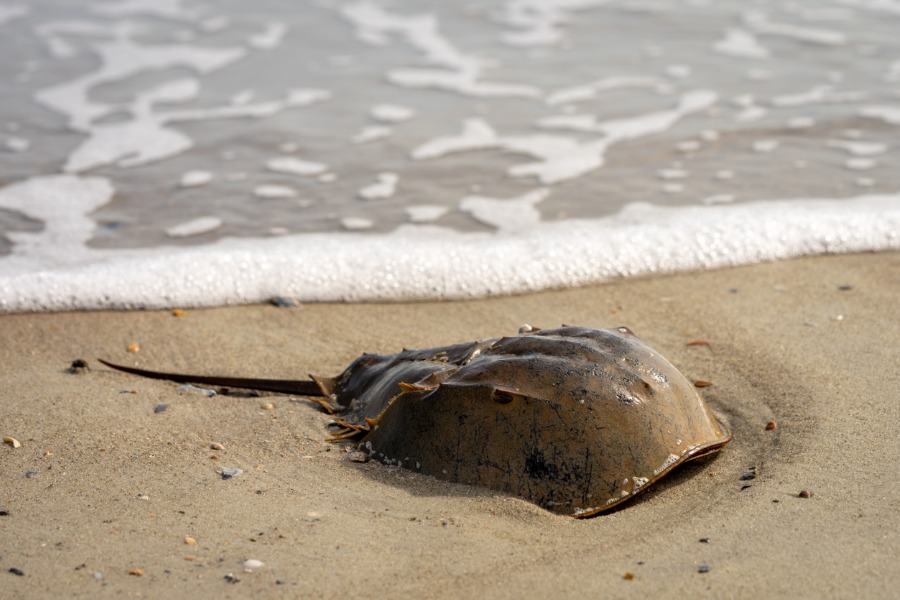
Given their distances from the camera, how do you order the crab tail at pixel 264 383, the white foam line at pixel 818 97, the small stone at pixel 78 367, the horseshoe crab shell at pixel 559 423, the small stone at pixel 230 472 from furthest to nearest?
the white foam line at pixel 818 97 → the small stone at pixel 78 367 → the crab tail at pixel 264 383 → the small stone at pixel 230 472 → the horseshoe crab shell at pixel 559 423

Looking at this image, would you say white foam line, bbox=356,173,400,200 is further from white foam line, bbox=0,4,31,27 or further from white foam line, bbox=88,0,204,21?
white foam line, bbox=0,4,31,27

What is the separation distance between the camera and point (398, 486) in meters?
2.59

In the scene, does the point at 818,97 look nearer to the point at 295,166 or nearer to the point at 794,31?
the point at 794,31

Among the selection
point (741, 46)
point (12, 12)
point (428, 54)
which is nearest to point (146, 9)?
point (12, 12)

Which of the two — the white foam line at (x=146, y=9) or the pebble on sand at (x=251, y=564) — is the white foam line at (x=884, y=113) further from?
the white foam line at (x=146, y=9)

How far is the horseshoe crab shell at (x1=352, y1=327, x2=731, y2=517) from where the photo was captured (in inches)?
94.9

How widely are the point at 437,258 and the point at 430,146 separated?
1.69 m

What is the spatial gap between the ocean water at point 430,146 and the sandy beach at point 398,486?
57 cm

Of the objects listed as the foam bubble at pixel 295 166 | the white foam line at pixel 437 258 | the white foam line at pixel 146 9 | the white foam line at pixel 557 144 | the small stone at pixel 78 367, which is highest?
the white foam line at pixel 146 9

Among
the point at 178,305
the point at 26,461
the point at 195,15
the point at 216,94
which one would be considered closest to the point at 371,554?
the point at 26,461

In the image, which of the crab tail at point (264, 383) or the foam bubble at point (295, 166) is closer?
the crab tail at point (264, 383)

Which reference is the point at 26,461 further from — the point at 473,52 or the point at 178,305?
the point at 473,52

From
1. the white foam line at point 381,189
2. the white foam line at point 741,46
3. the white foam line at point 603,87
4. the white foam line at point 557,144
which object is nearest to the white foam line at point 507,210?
the white foam line at point 557,144

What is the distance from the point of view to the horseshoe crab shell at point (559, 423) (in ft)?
7.91
